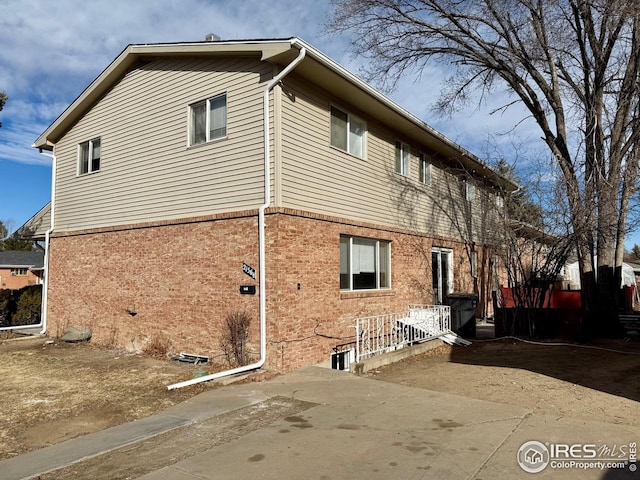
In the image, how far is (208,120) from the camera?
10023 mm

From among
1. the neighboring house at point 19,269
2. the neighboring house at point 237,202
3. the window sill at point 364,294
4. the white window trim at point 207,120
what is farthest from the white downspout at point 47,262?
the neighboring house at point 19,269

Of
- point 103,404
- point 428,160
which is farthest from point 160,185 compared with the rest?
point 428,160

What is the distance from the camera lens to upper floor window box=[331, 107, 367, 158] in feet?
34.8

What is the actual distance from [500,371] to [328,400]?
3.79 metres

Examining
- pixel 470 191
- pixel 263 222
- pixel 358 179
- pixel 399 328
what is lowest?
pixel 399 328

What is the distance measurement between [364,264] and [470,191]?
306 inches

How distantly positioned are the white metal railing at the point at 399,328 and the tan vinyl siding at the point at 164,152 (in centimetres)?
388

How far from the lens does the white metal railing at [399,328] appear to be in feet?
33.9

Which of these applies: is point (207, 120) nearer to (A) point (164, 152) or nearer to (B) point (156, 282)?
(A) point (164, 152)

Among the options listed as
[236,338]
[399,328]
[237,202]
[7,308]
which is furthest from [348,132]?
[7,308]

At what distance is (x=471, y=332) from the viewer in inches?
527

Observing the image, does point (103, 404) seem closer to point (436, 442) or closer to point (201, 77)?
point (436, 442)

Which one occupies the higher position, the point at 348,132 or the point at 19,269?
the point at 348,132

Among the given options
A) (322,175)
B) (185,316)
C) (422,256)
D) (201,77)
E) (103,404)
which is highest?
(201,77)
